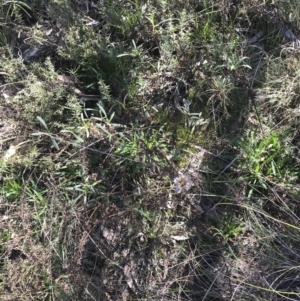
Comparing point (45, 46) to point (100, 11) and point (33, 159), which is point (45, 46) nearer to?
point (100, 11)

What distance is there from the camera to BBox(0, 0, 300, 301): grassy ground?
2.37 metres

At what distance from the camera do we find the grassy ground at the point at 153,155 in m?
2.37

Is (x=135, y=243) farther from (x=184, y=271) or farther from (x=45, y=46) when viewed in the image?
(x=45, y=46)

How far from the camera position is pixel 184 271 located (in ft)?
7.80

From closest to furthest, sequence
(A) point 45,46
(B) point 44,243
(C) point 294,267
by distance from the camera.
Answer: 1. (C) point 294,267
2. (B) point 44,243
3. (A) point 45,46

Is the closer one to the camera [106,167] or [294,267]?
[294,267]

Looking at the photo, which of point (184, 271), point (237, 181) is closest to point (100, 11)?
point (237, 181)

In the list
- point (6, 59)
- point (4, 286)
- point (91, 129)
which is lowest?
point (4, 286)

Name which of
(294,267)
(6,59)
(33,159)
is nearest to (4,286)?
(33,159)

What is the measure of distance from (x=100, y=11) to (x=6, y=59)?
21.8 inches

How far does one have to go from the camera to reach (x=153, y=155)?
8.04 ft

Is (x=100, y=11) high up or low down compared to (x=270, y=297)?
up

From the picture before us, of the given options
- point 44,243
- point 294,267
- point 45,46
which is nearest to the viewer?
point 294,267

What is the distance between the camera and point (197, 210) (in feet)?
7.91
